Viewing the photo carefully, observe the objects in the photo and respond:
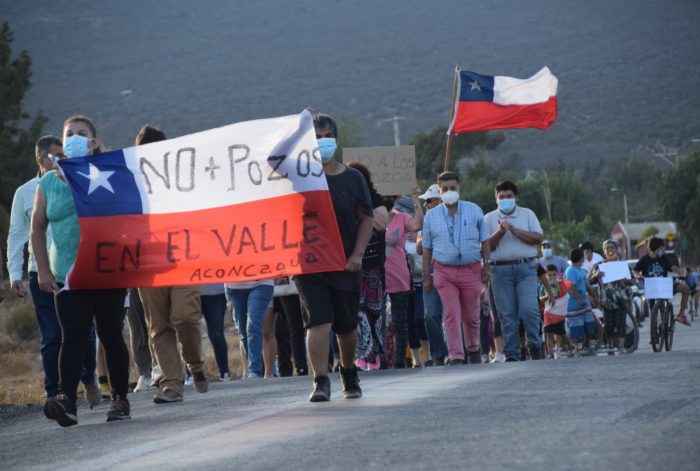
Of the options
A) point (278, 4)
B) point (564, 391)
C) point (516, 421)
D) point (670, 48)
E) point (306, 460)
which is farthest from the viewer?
point (278, 4)

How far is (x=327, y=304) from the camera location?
9.69m

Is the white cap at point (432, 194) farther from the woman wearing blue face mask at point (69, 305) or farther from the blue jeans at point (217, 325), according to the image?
the woman wearing blue face mask at point (69, 305)

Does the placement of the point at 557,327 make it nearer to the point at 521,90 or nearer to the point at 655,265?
the point at 655,265

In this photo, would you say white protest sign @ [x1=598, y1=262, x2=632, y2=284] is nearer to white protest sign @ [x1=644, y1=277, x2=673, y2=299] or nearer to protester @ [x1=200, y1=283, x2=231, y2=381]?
white protest sign @ [x1=644, y1=277, x2=673, y2=299]

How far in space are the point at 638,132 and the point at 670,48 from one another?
2277 centimetres

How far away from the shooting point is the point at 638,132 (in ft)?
383

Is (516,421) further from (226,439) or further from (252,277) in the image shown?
(252,277)

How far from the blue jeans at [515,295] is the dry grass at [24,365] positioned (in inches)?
184

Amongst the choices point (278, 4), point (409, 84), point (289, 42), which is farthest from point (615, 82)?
point (278, 4)

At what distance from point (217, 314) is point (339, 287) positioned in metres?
6.12

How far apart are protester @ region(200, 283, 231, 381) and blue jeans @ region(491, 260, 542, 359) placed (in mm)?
2861

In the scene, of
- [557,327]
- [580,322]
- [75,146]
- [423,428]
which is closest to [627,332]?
[580,322]

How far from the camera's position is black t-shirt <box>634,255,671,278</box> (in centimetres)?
1866

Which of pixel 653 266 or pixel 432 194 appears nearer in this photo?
pixel 432 194
